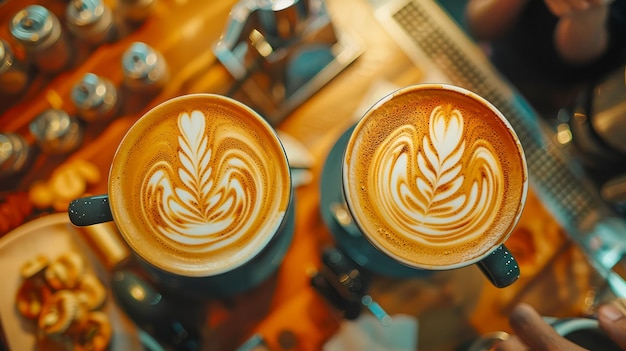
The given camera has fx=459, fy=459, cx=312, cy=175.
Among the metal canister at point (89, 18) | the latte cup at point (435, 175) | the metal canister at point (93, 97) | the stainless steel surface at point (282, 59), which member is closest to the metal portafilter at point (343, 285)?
the latte cup at point (435, 175)

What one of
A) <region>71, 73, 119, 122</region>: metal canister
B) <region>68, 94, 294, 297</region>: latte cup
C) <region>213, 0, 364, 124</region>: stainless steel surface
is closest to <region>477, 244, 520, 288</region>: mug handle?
<region>68, 94, 294, 297</region>: latte cup

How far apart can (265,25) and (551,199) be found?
26.4 inches

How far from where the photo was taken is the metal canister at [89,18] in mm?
876

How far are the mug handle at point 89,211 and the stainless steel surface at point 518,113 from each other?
0.66 meters

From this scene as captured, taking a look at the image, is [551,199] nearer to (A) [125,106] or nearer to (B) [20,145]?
(A) [125,106]

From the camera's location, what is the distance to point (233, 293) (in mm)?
866

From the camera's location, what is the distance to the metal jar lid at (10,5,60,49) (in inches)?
33.1

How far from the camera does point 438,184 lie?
2.26 ft

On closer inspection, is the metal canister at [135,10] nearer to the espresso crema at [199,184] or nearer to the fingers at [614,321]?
the espresso crema at [199,184]

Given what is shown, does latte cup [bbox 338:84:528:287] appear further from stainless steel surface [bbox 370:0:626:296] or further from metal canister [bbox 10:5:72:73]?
metal canister [bbox 10:5:72:73]

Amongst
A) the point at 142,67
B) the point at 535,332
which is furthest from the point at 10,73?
the point at 535,332

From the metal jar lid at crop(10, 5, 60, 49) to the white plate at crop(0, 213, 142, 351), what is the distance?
324 mm

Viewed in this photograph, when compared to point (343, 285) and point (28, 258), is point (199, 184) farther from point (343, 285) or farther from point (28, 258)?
point (28, 258)

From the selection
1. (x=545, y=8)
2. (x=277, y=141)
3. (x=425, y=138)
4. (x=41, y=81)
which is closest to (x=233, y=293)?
(x=277, y=141)
